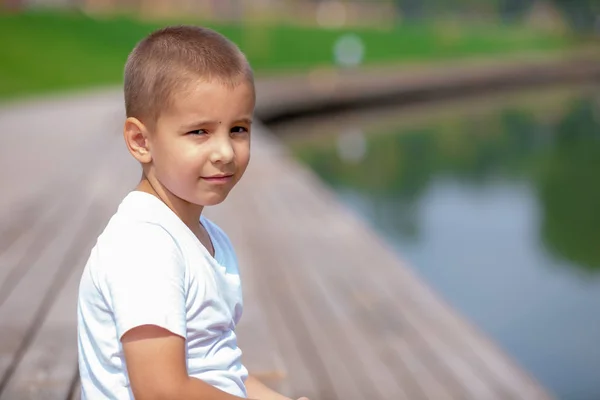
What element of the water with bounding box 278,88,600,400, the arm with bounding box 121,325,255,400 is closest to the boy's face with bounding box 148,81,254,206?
the arm with bounding box 121,325,255,400

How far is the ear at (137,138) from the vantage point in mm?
1290

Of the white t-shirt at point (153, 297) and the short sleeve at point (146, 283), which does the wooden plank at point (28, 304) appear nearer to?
the white t-shirt at point (153, 297)

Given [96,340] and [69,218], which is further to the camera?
[69,218]

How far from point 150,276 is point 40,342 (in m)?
1.32

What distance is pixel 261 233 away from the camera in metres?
5.14

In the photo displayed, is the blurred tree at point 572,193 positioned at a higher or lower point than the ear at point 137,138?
higher

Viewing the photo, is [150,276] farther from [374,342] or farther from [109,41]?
[109,41]

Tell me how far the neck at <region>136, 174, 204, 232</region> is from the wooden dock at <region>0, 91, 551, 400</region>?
0.71 metres

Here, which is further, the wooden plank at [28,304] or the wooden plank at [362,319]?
the wooden plank at [362,319]

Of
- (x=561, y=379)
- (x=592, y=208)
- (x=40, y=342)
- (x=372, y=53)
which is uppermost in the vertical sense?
(x=372, y=53)

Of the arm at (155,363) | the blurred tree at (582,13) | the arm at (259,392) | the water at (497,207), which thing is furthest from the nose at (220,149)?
the blurred tree at (582,13)

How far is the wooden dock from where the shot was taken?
2344mm

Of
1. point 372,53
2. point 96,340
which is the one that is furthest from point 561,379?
point 372,53

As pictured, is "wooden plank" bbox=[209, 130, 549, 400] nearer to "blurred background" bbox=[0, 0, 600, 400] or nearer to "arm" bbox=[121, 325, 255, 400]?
"blurred background" bbox=[0, 0, 600, 400]
